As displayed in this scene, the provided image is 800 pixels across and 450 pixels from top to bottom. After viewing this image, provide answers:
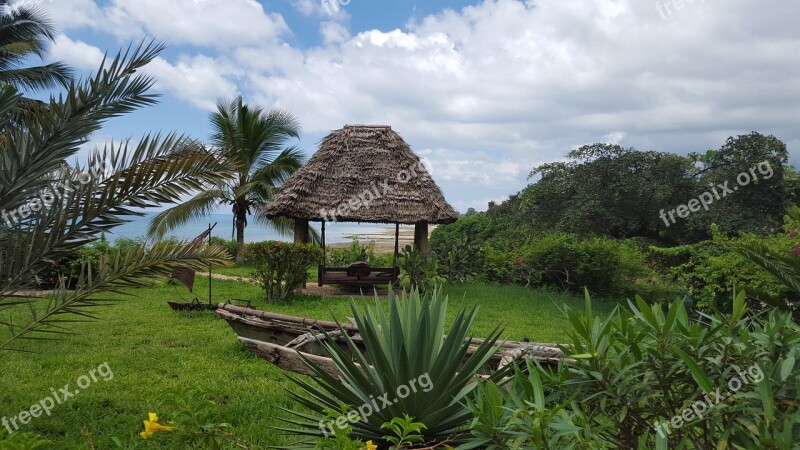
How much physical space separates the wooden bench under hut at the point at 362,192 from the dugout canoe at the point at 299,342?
233 inches

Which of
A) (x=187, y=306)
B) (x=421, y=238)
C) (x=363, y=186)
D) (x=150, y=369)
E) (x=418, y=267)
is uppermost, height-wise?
(x=363, y=186)

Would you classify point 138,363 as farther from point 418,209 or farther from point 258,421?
point 418,209

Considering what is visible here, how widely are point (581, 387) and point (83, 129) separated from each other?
384cm

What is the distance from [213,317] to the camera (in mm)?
9594

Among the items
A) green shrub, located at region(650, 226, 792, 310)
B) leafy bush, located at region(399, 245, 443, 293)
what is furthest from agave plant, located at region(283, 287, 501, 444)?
leafy bush, located at region(399, 245, 443, 293)

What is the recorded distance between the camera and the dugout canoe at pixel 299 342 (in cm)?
429

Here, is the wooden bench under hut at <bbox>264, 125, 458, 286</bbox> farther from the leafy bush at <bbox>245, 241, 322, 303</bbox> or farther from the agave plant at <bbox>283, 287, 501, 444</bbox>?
the agave plant at <bbox>283, 287, 501, 444</bbox>

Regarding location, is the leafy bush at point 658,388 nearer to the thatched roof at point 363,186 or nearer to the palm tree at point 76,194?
the palm tree at point 76,194

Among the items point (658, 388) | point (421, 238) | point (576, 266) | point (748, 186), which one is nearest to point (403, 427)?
point (658, 388)

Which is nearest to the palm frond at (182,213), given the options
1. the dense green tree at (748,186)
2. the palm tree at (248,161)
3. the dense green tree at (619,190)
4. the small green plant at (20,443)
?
the palm tree at (248,161)

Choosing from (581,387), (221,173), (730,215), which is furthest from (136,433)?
(730,215)

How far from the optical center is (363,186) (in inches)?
551

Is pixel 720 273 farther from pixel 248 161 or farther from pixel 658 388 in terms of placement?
pixel 248 161

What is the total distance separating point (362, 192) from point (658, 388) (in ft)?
40.5
